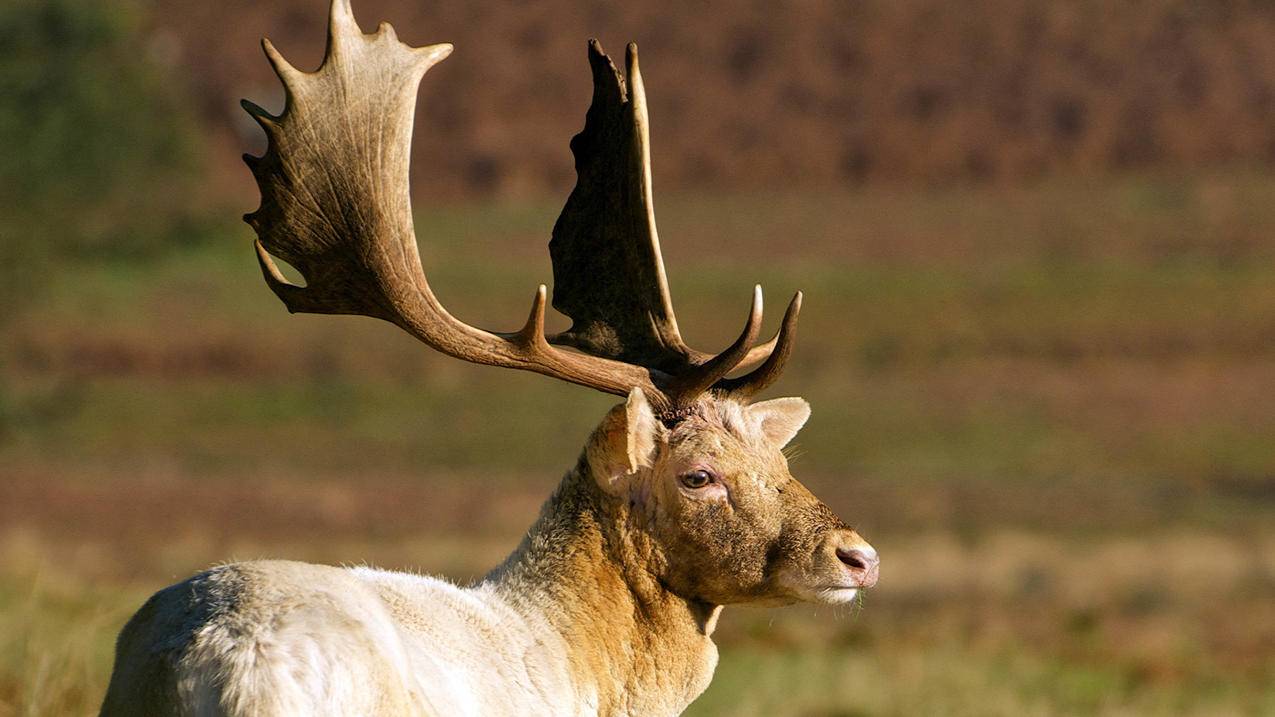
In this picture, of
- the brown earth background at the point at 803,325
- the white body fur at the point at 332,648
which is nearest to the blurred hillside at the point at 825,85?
the brown earth background at the point at 803,325

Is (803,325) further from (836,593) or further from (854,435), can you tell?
(836,593)

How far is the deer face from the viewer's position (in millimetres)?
5844

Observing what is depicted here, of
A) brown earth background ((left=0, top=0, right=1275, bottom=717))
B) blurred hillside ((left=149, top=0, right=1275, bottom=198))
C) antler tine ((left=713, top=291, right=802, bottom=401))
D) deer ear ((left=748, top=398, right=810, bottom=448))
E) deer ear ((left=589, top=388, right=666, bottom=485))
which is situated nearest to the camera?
deer ear ((left=589, top=388, right=666, bottom=485))

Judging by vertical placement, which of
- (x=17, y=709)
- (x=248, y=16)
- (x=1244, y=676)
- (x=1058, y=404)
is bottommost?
(x=17, y=709)

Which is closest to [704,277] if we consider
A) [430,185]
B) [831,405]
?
[831,405]

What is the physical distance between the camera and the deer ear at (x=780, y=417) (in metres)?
6.35

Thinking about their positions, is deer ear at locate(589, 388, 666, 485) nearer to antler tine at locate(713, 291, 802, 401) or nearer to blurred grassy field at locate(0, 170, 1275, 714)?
antler tine at locate(713, 291, 802, 401)

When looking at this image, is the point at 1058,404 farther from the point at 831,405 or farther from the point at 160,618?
the point at 160,618

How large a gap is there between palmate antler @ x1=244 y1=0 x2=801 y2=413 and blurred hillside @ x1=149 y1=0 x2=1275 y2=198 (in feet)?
212

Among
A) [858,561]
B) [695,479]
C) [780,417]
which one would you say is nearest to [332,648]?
[695,479]

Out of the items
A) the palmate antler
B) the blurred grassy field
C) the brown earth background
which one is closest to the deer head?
the palmate antler

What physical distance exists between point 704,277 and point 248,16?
27.3 metres

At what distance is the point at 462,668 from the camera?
5254 mm

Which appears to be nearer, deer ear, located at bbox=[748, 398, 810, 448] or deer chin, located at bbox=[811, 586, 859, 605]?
deer chin, located at bbox=[811, 586, 859, 605]
